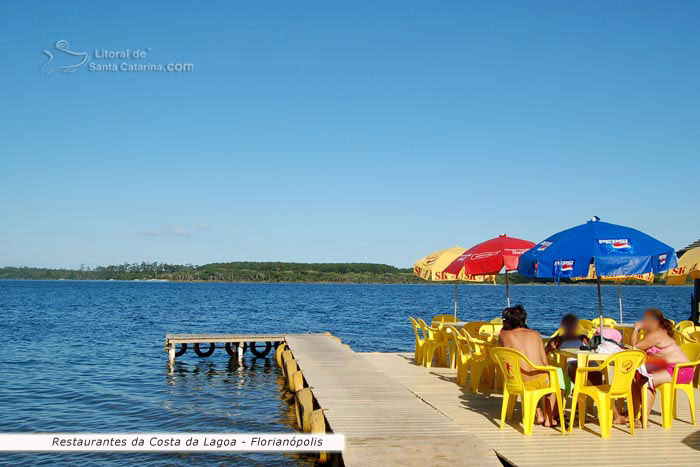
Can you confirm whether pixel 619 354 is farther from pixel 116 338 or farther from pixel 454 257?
pixel 116 338

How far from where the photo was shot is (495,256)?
11.9m

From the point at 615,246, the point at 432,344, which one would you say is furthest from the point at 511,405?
the point at 432,344

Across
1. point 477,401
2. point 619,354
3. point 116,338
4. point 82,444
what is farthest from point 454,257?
point 116,338

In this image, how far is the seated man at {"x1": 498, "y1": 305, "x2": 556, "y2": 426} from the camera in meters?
7.32

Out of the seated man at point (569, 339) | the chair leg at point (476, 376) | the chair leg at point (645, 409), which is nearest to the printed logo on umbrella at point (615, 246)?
the seated man at point (569, 339)

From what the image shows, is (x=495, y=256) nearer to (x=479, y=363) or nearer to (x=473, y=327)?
(x=473, y=327)

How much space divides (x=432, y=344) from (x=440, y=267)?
6.10 ft

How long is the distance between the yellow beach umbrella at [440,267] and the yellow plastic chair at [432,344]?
2.57ft

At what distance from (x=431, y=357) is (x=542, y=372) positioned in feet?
19.0

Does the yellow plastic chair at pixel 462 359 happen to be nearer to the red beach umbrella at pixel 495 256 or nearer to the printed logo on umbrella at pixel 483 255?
the red beach umbrella at pixel 495 256

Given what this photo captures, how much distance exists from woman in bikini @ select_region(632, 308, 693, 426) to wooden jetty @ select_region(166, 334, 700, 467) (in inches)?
21.1

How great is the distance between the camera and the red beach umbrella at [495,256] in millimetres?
11789

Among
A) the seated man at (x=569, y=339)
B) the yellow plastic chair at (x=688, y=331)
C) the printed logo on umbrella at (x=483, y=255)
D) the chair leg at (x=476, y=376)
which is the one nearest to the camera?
the seated man at (x=569, y=339)
